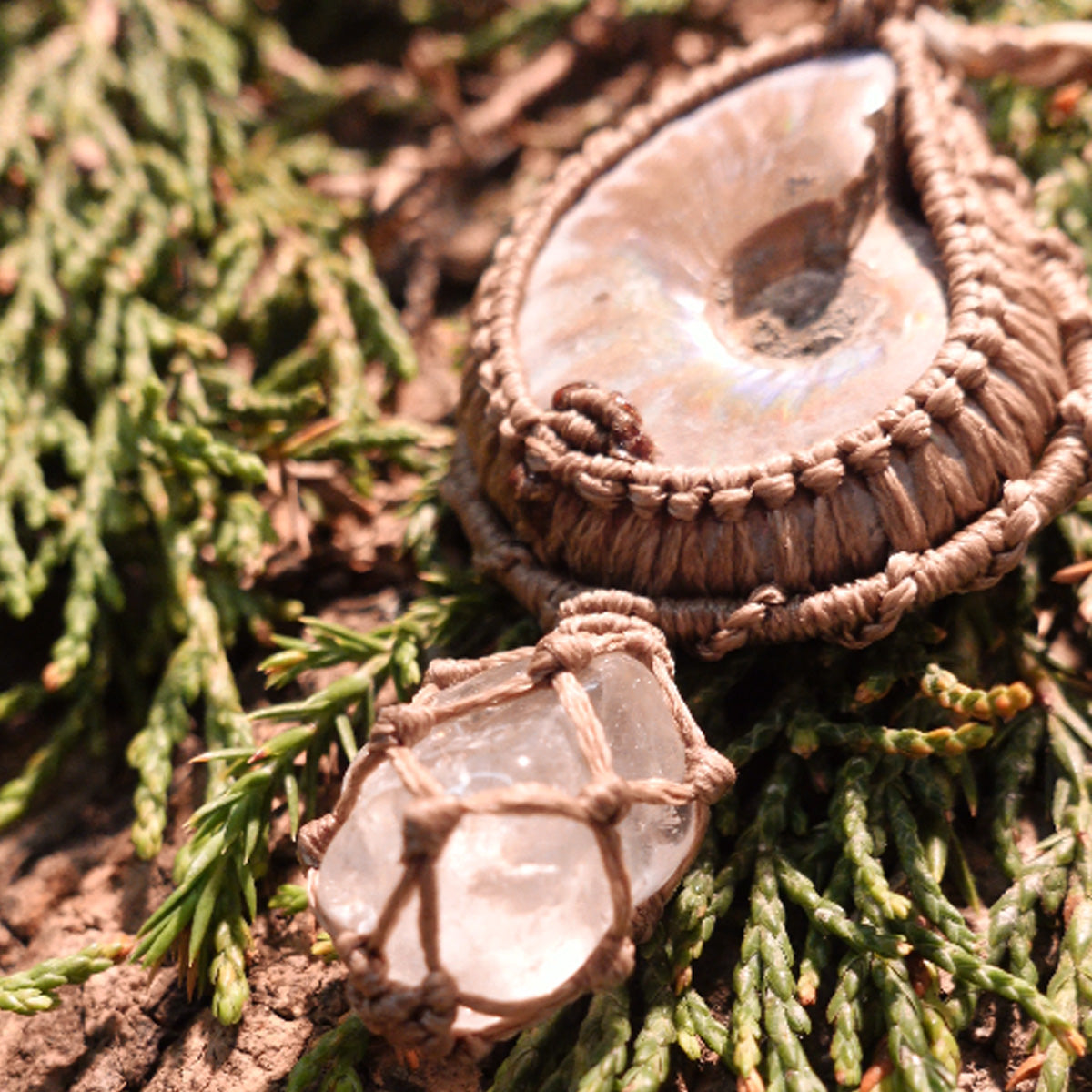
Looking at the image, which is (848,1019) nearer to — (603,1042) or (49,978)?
(603,1042)

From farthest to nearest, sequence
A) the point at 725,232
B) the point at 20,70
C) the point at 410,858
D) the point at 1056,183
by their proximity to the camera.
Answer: the point at 20,70 < the point at 1056,183 < the point at 725,232 < the point at 410,858

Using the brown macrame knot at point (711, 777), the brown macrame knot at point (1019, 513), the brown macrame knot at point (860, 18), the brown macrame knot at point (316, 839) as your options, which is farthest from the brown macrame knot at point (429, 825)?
the brown macrame knot at point (860, 18)

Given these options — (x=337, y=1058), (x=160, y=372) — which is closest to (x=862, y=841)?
(x=337, y=1058)

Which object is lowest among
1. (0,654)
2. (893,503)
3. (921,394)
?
(0,654)

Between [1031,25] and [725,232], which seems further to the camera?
[1031,25]

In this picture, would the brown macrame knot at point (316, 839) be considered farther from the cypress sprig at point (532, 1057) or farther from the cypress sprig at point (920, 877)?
the cypress sprig at point (920, 877)

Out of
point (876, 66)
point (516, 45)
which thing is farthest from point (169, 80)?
point (876, 66)

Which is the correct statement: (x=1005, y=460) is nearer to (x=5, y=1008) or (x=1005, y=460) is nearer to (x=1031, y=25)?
(x=1031, y=25)
